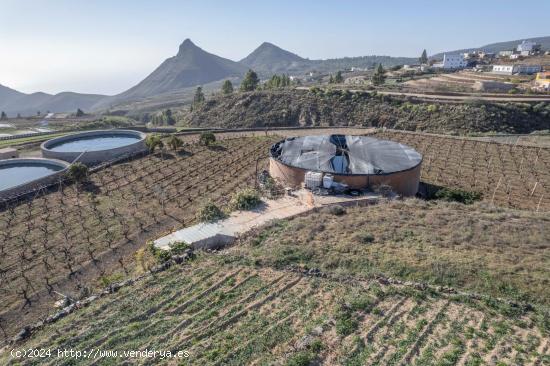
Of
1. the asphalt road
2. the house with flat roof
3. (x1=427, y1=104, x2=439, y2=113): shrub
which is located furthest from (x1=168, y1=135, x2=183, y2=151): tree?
the house with flat roof

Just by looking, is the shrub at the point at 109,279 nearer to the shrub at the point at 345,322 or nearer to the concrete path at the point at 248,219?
the concrete path at the point at 248,219

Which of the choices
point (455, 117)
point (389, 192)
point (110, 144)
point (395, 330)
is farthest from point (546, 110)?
point (110, 144)

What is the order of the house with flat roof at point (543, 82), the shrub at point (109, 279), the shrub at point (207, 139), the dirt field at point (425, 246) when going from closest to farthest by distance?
the dirt field at point (425, 246)
the shrub at point (109, 279)
the shrub at point (207, 139)
the house with flat roof at point (543, 82)

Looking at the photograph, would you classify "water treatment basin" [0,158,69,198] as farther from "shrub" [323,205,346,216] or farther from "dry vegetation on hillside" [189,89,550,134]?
"dry vegetation on hillside" [189,89,550,134]

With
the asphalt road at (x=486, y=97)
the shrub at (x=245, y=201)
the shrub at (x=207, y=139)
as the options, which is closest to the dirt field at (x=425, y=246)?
the shrub at (x=245, y=201)

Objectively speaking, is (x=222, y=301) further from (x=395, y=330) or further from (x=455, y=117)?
(x=455, y=117)

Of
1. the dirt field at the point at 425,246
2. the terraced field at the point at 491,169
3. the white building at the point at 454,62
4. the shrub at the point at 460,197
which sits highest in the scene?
the white building at the point at 454,62

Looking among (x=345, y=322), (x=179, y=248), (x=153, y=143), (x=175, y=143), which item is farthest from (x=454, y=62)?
(x=345, y=322)
